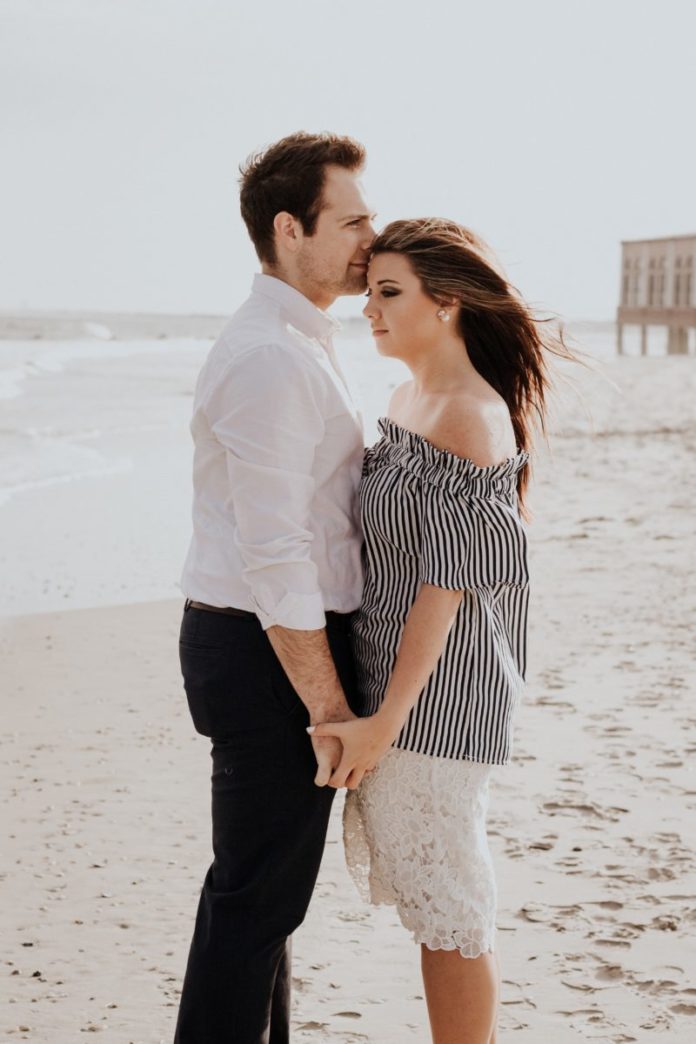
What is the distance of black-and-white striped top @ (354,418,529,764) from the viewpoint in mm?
2588

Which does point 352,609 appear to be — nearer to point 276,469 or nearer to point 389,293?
point 276,469

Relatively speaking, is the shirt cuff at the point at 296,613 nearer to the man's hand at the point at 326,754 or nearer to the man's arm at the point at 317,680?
the man's arm at the point at 317,680

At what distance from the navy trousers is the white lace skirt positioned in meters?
0.15

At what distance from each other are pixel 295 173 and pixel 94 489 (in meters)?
10.2

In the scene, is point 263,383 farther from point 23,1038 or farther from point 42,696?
point 42,696

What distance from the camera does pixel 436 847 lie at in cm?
267

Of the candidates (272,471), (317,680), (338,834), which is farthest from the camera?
(338,834)

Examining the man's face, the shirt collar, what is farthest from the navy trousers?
the man's face

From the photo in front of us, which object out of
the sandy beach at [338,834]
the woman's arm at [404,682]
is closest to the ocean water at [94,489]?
the sandy beach at [338,834]

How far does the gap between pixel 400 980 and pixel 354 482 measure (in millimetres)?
1597

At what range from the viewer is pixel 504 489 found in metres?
2.67

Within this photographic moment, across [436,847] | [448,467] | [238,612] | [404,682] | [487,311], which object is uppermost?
[487,311]

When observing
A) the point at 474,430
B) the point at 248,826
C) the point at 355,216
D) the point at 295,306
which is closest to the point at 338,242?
the point at 355,216

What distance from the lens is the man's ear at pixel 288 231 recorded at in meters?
2.67
